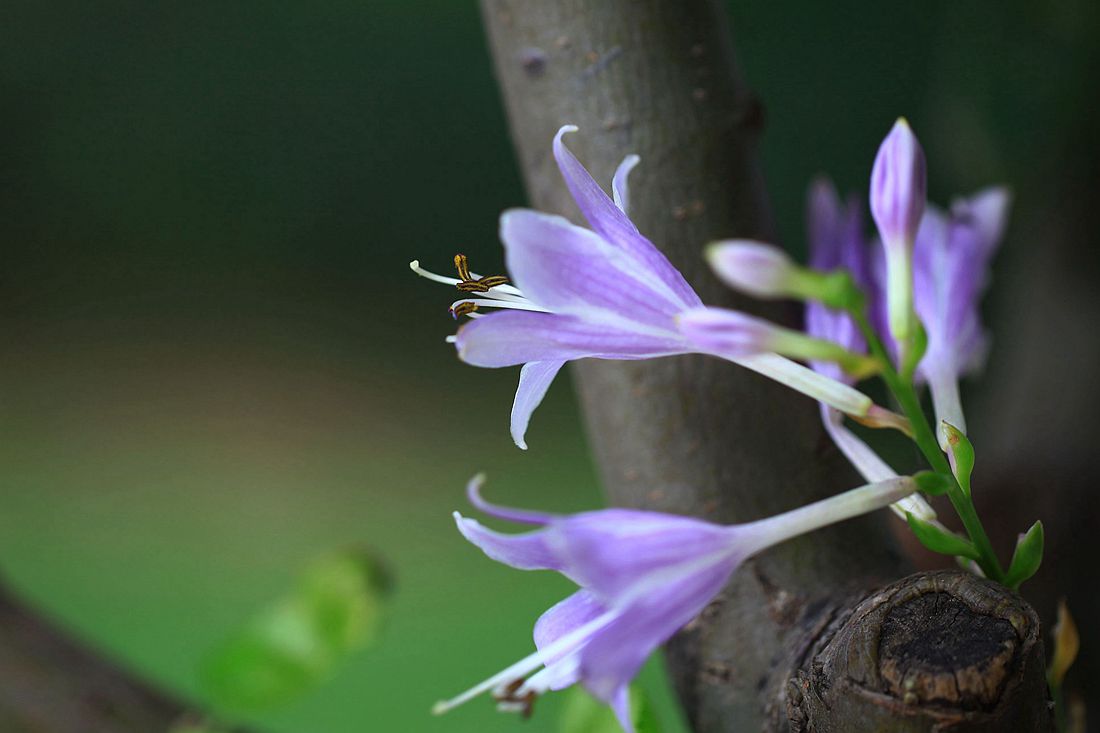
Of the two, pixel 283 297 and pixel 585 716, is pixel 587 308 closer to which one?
pixel 585 716

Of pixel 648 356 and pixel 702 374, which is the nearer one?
pixel 648 356

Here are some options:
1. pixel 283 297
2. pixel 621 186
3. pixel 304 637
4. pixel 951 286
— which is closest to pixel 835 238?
pixel 951 286

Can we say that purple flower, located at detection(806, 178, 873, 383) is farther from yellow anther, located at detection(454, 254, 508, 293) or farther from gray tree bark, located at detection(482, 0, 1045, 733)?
yellow anther, located at detection(454, 254, 508, 293)

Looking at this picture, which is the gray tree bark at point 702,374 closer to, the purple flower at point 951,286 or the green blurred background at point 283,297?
the purple flower at point 951,286

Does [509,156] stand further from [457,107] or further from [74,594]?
[74,594]

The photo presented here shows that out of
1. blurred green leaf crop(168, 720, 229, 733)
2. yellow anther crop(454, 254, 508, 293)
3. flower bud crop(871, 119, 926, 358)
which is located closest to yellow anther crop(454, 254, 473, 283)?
yellow anther crop(454, 254, 508, 293)

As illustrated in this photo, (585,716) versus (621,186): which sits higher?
(621,186)

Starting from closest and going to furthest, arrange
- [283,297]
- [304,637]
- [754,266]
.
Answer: [754,266]
[304,637]
[283,297]
